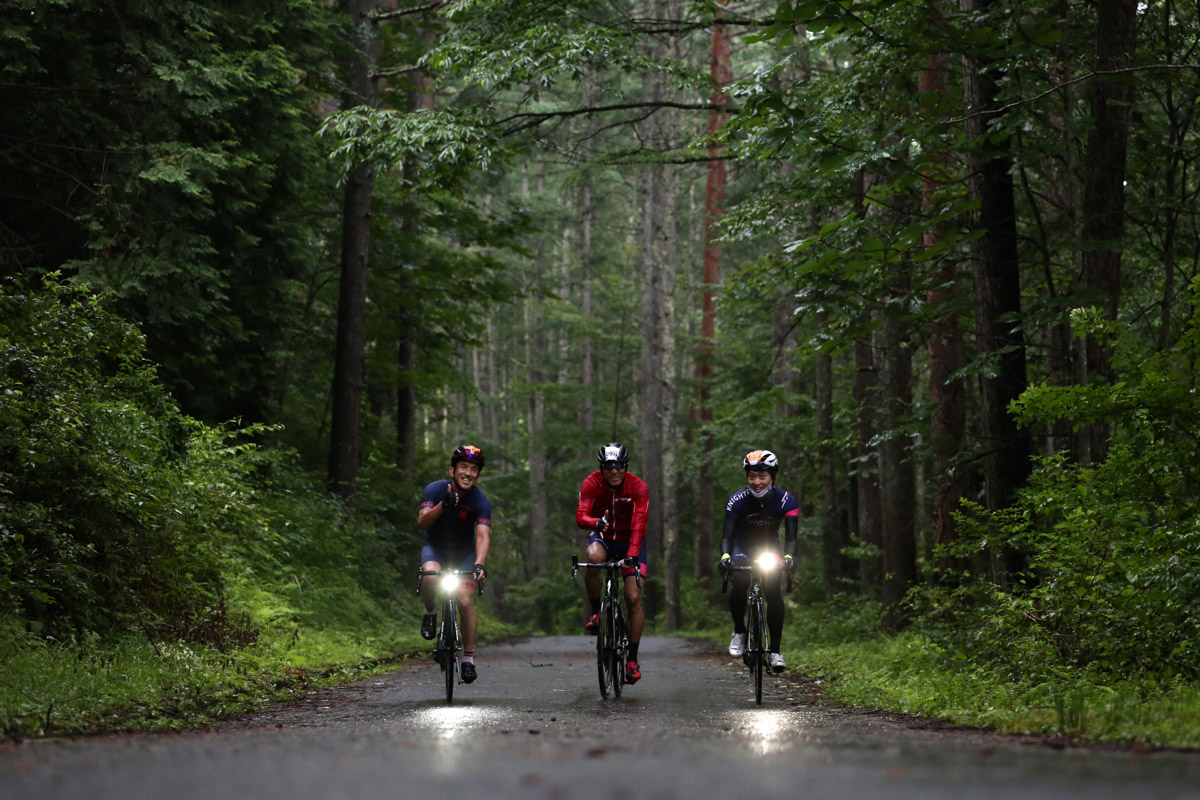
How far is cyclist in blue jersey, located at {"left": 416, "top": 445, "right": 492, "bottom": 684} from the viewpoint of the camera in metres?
10.4

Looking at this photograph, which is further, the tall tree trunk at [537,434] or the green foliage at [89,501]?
the tall tree trunk at [537,434]

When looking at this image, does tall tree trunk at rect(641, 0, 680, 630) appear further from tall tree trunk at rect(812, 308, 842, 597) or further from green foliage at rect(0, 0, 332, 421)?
green foliage at rect(0, 0, 332, 421)

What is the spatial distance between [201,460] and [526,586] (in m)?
30.8

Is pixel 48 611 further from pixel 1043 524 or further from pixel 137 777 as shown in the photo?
pixel 1043 524

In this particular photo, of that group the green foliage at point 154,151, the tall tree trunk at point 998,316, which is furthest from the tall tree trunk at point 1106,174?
the green foliage at point 154,151

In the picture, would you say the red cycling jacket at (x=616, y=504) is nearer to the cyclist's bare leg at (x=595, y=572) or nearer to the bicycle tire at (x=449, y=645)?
the cyclist's bare leg at (x=595, y=572)

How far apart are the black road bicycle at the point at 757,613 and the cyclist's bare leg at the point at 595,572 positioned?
1144mm

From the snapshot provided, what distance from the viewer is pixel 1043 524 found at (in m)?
12.2

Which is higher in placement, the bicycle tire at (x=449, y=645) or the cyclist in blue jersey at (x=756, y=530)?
the cyclist in blue jersey at (x=756, y=530)

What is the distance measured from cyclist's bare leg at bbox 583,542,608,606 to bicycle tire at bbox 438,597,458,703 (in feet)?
4.07

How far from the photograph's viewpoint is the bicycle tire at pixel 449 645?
985 centimetres

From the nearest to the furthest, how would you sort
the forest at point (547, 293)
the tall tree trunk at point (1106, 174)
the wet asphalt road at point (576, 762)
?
the wet asphalt road at point (576, 762)
the forest at point (547, 293)
the tall tree trunk at point (1106, 174)

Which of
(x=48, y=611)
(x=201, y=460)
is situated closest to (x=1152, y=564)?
(x=48, y=611)

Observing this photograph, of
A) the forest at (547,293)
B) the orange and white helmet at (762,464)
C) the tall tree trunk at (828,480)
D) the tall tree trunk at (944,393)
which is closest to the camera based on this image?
the forest at (547,293)
